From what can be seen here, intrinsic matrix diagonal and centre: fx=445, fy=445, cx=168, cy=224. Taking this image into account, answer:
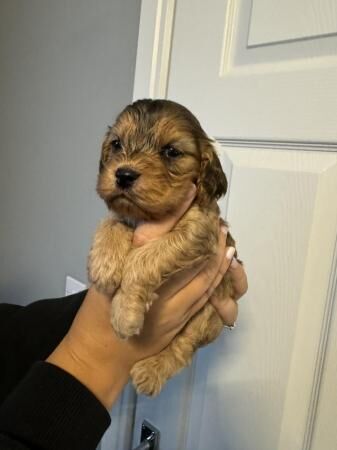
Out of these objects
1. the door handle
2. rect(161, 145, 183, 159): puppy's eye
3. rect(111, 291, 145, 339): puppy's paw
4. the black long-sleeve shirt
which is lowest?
the door handle

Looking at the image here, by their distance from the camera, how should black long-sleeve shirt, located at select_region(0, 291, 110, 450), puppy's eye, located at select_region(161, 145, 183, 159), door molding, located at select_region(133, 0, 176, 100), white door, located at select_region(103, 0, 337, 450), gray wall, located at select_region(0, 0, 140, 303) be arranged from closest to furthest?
black long-sleeve shirt, located at select_region(0, 291, 110, 450), puppy's eye, located at select_region(161, 145, 183, 159), white door, located at select_region(103, 0, 337, 450), door molding, located at select_region(133, 0, 176, 100), gray wall, located at select_region(0, 0, 140, 303)

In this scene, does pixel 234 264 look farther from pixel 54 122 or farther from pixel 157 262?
pixel 54 122

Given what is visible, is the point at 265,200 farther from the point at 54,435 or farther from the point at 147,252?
the point at 54,435

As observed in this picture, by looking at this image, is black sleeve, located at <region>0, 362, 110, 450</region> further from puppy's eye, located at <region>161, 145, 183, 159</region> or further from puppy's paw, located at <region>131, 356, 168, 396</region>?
puppy's eye, located at <region>161, 145, 183, 159</region>

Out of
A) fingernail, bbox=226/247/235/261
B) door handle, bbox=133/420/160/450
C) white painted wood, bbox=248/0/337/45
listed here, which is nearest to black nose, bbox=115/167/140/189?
fingernail, bbox=226/247/235/261

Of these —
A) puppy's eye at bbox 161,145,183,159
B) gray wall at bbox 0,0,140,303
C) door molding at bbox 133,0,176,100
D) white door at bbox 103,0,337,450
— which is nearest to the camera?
puppy's eye at bbox 161,145,183,159

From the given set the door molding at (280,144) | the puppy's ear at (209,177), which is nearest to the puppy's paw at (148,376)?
the puppy's ear at (209,177)

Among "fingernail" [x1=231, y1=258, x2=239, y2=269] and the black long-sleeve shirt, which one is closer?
the black long-sleeve shirt

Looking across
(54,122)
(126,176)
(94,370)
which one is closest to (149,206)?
(126,176)
